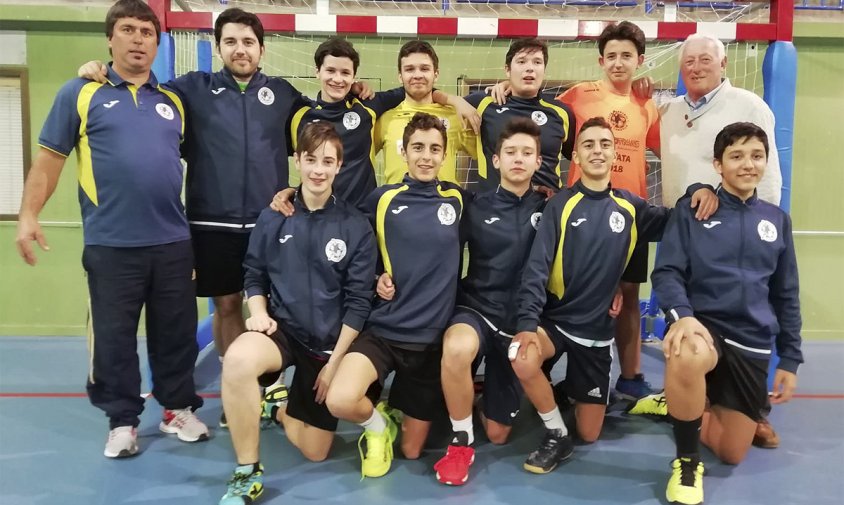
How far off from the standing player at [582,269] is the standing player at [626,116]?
1.42 feet

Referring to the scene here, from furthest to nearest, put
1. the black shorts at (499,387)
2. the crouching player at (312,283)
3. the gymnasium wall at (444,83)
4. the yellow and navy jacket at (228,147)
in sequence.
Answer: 1. the gymnasium wall at (444,83)
2. the yellow and navy jacket at (228,147)
3. the black shorts at (499,387)
4. the crouching player at (312,283)

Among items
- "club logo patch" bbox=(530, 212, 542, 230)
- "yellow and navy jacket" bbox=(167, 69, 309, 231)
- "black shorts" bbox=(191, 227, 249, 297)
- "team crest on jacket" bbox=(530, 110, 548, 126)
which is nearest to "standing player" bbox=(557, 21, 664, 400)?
"team crest on jacket" bbox=(530, 110, 548, 126)

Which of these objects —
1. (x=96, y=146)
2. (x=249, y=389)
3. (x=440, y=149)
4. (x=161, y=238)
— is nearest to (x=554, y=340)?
(x=440, y=149)

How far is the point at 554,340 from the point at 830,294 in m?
3.85

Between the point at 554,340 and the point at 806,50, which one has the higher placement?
the point at 806,50

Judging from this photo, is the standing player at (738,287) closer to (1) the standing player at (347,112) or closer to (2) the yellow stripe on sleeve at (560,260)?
(2) the yellow stripe on sleeve at (560,260)

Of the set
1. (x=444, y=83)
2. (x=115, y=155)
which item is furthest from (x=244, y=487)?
(x=444, y=83)

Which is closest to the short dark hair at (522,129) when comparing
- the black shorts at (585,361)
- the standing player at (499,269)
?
the standing player at (499,269)

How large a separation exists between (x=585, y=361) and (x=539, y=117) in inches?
49.8

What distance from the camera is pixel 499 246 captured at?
261 centimetres

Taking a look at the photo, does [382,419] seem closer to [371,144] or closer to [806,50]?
[371,144]

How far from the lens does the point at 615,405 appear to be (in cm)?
321

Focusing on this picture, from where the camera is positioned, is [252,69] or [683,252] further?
[252,69]

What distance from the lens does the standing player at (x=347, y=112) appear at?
9.50 feet
